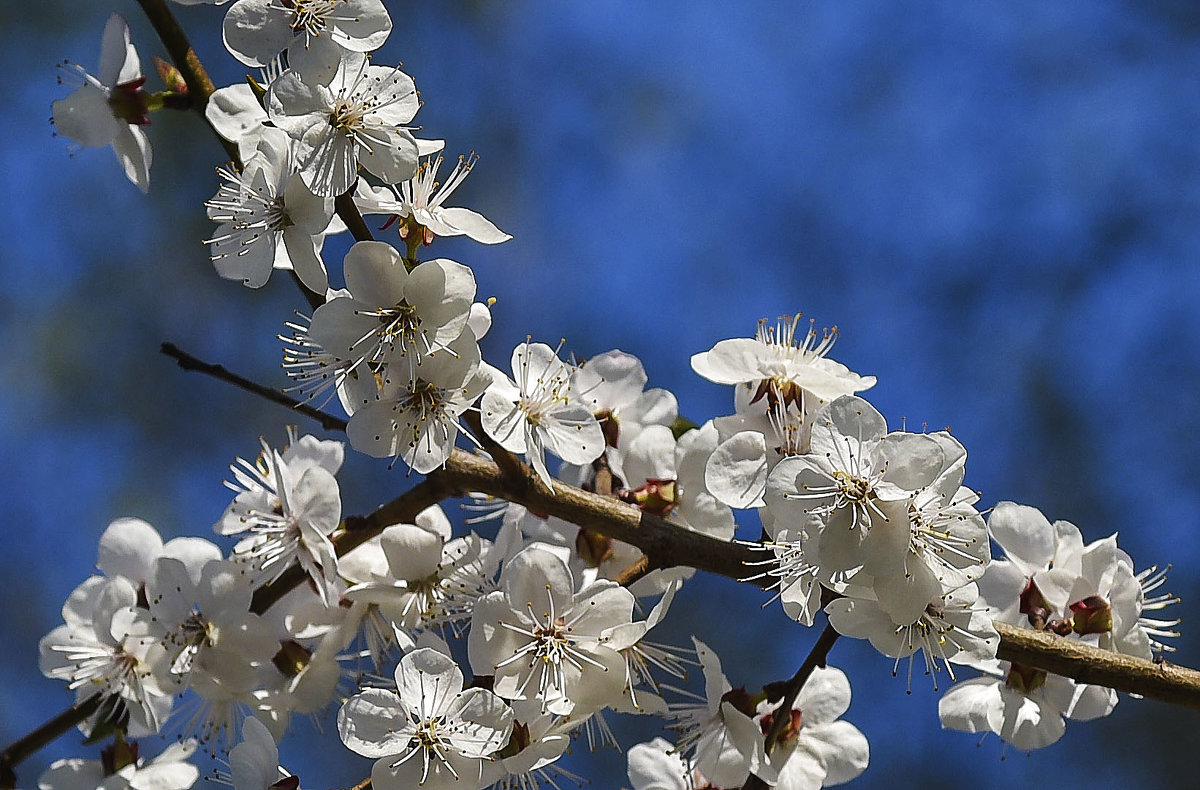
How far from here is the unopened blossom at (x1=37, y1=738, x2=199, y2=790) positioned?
975 mm

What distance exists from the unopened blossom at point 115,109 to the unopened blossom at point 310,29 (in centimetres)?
24

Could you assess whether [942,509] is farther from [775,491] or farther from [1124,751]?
[1124,751]

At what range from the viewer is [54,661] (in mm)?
1053

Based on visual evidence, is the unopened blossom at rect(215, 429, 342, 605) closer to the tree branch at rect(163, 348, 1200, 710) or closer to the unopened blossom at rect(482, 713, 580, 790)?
the tree branch at rect(163, 348, 1200, 710)

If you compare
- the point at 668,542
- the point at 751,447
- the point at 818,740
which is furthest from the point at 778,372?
the point at 818,740

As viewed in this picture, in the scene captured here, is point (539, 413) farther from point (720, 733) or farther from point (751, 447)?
point (720, 733)

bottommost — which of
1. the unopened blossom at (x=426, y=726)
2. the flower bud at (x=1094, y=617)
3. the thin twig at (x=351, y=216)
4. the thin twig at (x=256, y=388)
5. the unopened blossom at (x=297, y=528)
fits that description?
the unopened blossom at (x=426, y=726)

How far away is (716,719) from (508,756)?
0.19 meters

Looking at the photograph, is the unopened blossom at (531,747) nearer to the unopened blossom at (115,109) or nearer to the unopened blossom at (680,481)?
the unopened blossom at (680,481)

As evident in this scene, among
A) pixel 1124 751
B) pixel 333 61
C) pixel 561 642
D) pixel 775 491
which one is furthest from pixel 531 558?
pixel 1124 751

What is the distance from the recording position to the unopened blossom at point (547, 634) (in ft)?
2.40

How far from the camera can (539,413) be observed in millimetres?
854

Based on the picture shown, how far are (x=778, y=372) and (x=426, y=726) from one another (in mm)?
382

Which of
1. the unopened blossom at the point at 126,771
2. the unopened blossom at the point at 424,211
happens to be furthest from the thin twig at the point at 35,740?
the unopened blossom at the point at 424,211
